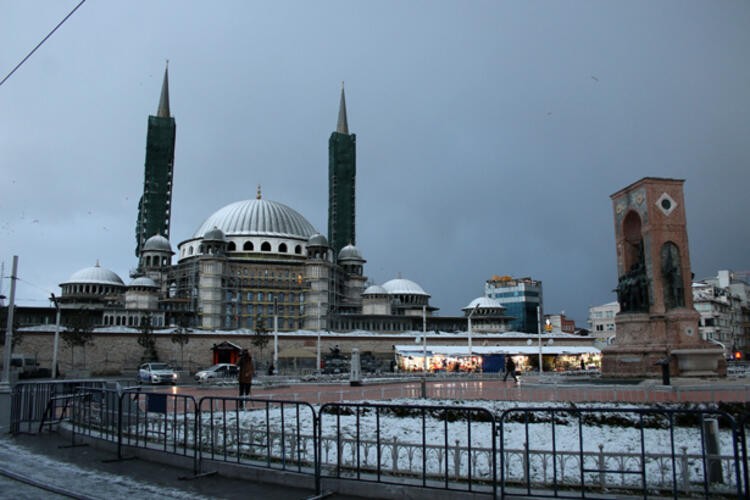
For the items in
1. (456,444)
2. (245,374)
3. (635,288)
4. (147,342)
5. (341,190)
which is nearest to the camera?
(456,444)

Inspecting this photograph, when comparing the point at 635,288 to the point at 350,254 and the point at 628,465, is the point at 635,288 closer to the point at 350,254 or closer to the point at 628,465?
the point at 628,465

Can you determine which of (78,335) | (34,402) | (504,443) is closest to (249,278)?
(78,335)

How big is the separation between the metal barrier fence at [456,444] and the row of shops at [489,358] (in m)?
36.7

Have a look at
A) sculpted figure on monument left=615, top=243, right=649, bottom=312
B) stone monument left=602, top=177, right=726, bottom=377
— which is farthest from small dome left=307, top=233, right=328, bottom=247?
stone monument left=602, top=177, right=726, bottom=377

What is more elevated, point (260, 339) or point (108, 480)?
point (260, 339)

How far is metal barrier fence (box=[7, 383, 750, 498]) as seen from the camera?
7281 mm

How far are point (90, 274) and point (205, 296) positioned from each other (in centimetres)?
2228

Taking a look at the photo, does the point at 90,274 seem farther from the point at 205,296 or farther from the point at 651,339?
the point at 651,339

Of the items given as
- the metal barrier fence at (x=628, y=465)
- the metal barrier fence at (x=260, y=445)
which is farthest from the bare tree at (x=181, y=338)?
the metal barrier fence at (x=628, y=465)

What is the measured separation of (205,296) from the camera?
6900 centimetres

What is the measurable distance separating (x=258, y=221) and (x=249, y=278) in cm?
1128

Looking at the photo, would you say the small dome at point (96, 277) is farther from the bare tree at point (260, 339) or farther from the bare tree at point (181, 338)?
the bare tree at point (260, 339)

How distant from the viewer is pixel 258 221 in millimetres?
81125

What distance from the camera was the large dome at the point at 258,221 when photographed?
80062mm
